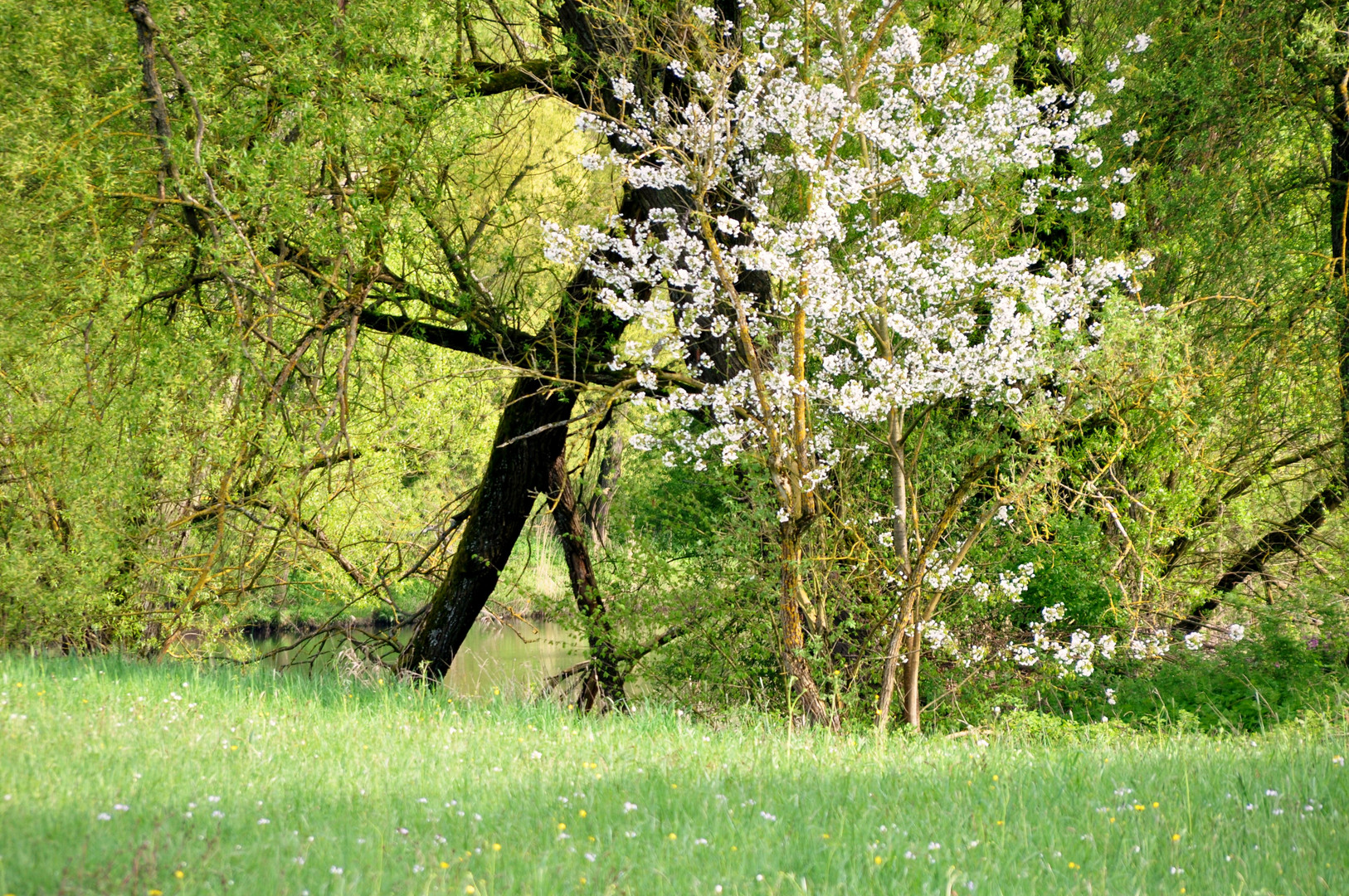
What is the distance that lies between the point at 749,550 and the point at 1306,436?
4.82 meters

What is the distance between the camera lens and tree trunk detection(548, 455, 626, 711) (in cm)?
820

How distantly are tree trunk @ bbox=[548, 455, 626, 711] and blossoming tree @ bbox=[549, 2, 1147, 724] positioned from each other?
2.02 metres

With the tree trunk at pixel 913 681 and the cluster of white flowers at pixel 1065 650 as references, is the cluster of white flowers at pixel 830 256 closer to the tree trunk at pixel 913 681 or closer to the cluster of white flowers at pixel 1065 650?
the tree trunk at pixel 913 681

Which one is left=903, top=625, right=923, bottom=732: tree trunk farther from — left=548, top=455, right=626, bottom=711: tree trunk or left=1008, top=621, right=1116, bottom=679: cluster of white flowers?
left=548, top=455, right=626, bottom=711: tree trunk

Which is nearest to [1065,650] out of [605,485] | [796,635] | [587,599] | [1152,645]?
[1152,645]

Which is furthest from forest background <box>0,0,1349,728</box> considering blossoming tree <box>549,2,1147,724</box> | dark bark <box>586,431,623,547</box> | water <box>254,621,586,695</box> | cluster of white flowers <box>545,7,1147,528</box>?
water <box>254,621,586,695</box>

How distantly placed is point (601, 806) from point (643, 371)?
10.7 feet

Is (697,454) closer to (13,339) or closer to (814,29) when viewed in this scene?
(814,29)

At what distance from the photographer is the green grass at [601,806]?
2.78 meters

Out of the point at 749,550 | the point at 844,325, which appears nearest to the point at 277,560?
the point at 749,550

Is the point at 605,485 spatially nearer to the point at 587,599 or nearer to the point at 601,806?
the point at 587,599

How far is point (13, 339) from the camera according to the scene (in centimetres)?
617

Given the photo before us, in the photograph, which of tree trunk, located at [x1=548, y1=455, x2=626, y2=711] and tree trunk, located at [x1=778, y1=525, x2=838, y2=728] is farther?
tree trunk, located at [x1=548, y1=455, x2=626, y2=711]

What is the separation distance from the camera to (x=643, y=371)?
20.6 ft
